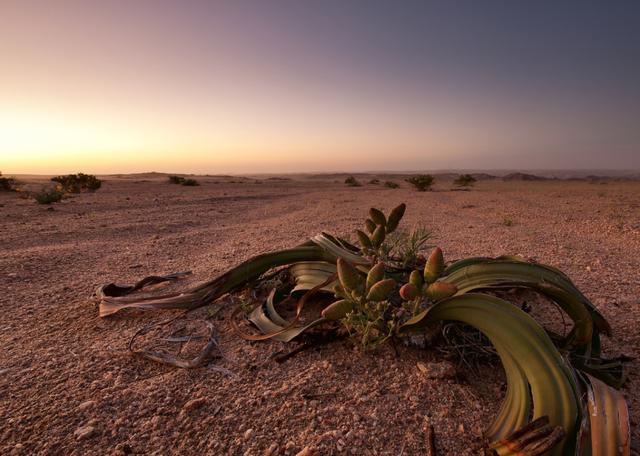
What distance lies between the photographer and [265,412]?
1.42 meters

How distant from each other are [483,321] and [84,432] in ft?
4.84

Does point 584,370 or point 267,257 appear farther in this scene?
point 267,257

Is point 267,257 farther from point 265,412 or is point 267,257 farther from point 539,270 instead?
point 539,270

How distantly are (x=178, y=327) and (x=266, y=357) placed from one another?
64 centimetres

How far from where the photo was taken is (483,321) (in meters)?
1.31

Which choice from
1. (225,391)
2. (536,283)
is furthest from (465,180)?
(225,391)

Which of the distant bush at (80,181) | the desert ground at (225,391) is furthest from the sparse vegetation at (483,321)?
the distant bush at (80,181)

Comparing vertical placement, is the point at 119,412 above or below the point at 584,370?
below

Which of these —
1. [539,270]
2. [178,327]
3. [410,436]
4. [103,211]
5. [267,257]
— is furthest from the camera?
[103,211]

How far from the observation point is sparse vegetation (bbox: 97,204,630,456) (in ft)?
3.51

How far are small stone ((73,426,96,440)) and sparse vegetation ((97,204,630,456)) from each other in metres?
0.42

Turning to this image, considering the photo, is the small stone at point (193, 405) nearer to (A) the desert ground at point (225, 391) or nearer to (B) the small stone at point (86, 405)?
(A) the desert ground at point (225, 391)

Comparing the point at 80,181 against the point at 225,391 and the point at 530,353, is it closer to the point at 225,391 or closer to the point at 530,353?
the point at 225,391

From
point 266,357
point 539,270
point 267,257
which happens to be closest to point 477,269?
point 539,270
